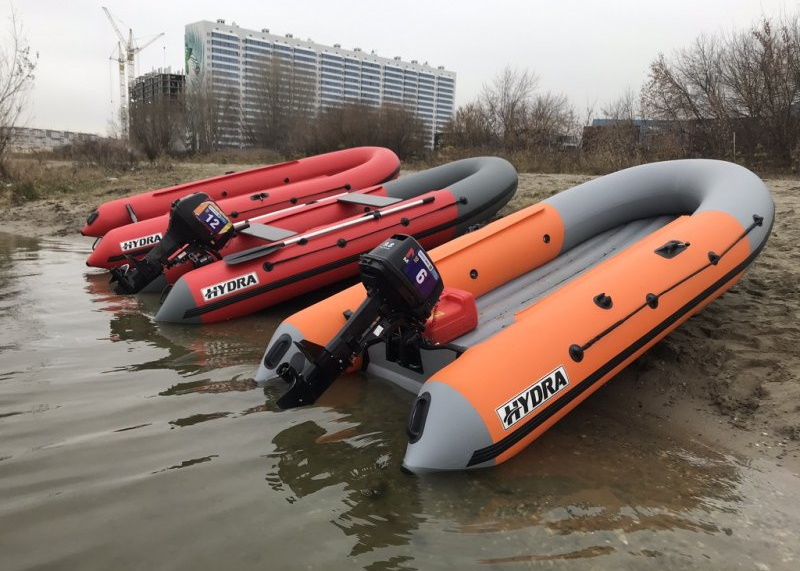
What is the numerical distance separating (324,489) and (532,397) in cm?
75

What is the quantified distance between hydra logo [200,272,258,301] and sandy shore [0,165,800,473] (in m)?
2.23

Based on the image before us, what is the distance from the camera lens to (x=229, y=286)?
3.73 m

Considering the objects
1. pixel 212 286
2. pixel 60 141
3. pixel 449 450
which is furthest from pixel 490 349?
pixel 60 141

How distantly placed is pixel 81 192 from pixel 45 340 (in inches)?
281

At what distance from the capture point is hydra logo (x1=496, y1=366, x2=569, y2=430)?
77.4 inches

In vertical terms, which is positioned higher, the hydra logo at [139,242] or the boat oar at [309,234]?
the boat oar at [309,234]

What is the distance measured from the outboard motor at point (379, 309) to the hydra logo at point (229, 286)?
62.3 inches

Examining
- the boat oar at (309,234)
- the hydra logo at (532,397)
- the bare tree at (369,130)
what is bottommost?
the hydra logo at (532,397)

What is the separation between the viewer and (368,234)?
4156 millimetres

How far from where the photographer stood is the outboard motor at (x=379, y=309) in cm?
214

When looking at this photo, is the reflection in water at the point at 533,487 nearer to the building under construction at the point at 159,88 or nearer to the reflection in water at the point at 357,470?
the reflection in water at the point at 357,470

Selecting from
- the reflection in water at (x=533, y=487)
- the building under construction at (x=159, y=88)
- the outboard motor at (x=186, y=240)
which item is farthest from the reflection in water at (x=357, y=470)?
the building under construction at (x=159, y=88)

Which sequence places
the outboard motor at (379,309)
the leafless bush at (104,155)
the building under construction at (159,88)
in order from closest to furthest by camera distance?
the outboard motor at (379,309)
the leafless bush at (104,155)
the building under construction at (159,88)

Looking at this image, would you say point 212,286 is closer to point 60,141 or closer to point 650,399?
point 650,399
